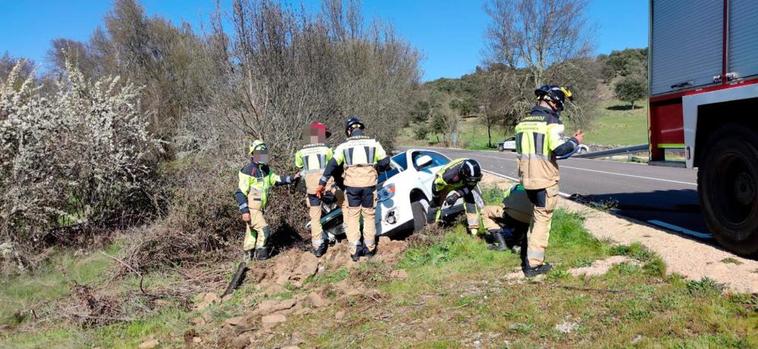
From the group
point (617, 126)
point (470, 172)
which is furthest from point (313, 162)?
point (617, 126)

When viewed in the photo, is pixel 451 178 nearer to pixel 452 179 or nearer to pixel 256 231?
pixel 452 179

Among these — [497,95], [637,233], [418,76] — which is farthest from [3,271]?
[497,95]

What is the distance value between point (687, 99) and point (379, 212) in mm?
4259

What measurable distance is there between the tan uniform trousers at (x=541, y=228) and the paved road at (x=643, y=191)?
220 cm

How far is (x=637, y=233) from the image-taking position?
21.3ft

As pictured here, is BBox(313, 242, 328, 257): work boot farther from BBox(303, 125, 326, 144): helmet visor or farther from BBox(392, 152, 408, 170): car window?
BBox(392, 152, 408, 170): car window

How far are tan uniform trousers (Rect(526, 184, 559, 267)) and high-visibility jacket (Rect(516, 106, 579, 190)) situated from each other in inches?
5.2

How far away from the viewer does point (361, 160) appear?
7.41 m

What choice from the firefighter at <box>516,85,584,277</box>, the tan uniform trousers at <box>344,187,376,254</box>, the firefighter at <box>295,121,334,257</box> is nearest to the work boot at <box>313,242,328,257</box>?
the firefighter at <box>295,121,334,257</box>

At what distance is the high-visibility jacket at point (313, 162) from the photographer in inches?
324

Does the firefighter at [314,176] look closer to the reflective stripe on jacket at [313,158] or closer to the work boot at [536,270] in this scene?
the reflective stripe on jacket at [313,158]

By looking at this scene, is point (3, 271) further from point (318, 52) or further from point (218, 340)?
point (318, 52)

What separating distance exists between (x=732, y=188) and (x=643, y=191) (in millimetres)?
6377

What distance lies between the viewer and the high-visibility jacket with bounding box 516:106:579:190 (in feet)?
17.5
